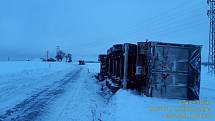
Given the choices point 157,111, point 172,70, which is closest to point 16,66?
point 172,70

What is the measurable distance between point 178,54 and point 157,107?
3.41 metres

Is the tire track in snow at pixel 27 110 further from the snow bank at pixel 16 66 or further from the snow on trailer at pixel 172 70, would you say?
the snow bank at pixel 16 66

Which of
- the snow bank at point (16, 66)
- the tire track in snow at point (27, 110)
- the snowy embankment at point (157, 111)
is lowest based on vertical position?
the tire track in snow at point (27, 110)

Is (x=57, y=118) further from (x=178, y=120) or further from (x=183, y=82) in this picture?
(x=183, y=82)

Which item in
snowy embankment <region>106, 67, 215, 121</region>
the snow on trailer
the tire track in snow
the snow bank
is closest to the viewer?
snowy embankment <region>106, 67, 215, 121</region>

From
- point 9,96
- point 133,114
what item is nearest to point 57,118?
point 133,114

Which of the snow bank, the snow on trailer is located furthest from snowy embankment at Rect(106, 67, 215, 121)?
the snow bank

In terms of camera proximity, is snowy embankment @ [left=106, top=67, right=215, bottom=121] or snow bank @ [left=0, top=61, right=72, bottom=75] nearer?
snowy embankment @ [left=106, top=67, right=215, bottom=121]

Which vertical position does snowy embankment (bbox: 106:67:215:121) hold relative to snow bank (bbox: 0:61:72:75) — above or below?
below

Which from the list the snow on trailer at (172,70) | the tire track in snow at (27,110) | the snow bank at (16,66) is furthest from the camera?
the snow bank at (16,66)

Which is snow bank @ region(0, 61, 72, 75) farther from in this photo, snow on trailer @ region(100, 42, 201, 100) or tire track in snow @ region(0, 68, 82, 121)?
snow on trailer @ region(100, 42, 201, 100)

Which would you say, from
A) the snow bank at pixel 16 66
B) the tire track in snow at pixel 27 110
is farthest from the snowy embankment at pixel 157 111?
the snow bank at pixel 16 66

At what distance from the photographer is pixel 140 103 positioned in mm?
10617

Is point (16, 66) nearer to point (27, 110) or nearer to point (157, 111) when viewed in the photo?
point (27, 110)
